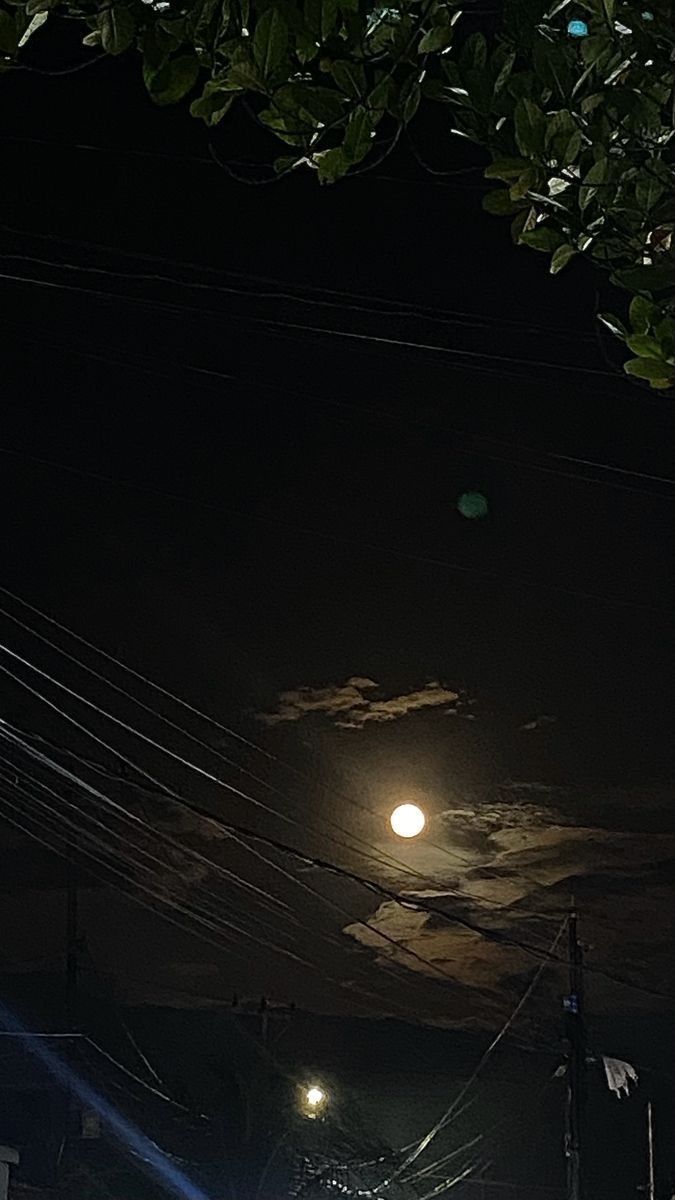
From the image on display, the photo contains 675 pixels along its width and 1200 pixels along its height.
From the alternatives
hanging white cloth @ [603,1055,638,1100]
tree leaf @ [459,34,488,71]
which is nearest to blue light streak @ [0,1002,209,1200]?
hanging white cloth @ [603,1055,638,1100]

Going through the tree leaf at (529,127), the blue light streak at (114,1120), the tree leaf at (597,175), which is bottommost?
the tree leaf at (529,127)

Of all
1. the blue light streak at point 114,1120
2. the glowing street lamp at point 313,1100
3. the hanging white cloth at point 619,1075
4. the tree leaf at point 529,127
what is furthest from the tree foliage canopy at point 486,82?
the glowing street lamp at point 313,1100

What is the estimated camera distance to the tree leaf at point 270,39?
5.47ft

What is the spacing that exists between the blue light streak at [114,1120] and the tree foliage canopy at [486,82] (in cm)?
2359

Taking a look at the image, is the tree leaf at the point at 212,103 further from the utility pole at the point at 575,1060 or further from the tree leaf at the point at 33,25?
the utility pole at the point at 575,1060

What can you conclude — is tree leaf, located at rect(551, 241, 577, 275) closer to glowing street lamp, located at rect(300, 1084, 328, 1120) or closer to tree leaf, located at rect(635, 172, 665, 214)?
tree leaf, located at rect(635, 172, 665, 214)

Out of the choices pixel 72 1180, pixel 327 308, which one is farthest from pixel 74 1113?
pixel 327 308

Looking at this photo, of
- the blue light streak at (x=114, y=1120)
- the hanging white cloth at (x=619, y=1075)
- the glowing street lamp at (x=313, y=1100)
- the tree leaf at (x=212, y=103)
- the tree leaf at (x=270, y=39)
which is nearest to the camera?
the tree leaf at (x=270, y=39)

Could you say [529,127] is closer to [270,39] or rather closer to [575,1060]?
[270,39]

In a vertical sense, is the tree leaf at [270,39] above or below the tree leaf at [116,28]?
below

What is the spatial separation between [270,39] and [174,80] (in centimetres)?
14

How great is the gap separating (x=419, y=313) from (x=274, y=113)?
6975 mm

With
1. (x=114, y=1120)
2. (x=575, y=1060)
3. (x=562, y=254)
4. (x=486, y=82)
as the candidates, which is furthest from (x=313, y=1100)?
(x=486, y=82)

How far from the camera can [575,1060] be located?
22438mm
